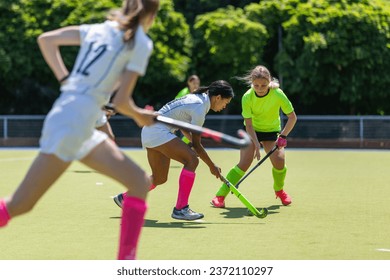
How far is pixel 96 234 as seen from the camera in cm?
745

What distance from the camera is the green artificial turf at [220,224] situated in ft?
21.4

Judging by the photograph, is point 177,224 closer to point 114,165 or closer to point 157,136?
point 157,136

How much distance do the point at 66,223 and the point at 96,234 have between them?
0.81 metres

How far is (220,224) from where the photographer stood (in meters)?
8.05

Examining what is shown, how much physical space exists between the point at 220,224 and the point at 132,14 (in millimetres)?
3454

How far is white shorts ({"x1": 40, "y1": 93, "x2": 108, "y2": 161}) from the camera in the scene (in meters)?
4.96

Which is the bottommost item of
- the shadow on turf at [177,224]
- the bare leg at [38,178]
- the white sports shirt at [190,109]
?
the shadow on turf at [177,224]

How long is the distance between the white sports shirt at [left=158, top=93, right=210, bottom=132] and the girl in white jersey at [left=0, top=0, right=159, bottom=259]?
304 centimetres

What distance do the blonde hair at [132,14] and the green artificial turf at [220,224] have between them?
1.93 meters

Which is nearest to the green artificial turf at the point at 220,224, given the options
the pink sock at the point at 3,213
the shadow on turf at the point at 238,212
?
the shadow on turf at the point at 238,212

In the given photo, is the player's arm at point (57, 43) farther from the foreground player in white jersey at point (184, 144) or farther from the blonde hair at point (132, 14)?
the foreground player in white jersey at point (184, 144)

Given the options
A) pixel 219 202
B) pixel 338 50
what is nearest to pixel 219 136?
pixel 219 202
